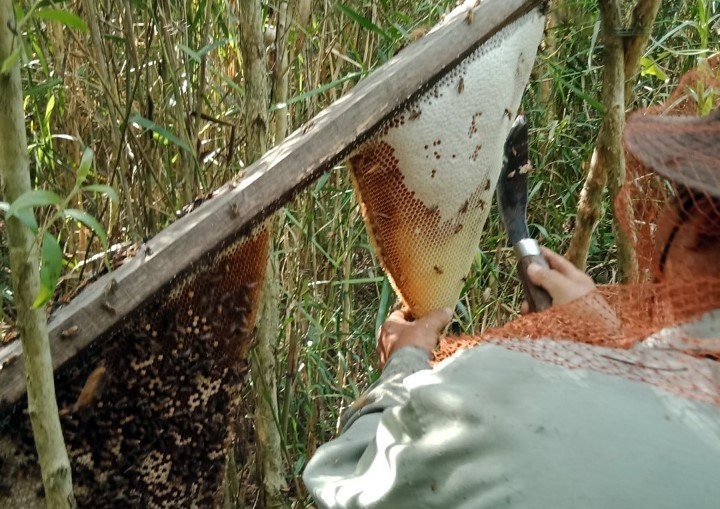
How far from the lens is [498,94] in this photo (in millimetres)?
1490

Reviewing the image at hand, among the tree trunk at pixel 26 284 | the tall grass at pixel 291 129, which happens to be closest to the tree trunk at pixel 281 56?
the tall grass at pixel 291 129

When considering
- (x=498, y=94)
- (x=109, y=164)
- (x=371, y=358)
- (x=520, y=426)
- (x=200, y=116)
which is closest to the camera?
(x=520, y=426)

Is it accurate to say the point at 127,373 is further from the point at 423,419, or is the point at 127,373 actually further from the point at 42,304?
the point at 423,419

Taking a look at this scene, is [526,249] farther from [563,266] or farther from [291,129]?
[291,129]

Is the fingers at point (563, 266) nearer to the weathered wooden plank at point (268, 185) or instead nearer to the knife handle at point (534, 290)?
the knife handle at point (534, 290)

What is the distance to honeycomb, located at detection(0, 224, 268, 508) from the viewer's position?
4.03 feet

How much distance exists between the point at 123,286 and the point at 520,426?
67 centimetres

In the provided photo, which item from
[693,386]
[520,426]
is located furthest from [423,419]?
[693,386]

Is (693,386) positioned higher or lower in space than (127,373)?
higher

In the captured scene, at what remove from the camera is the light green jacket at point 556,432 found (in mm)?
783

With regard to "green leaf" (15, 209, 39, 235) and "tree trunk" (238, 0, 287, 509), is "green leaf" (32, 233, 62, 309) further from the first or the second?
"tree trunk" (238, 0, 287, 509)

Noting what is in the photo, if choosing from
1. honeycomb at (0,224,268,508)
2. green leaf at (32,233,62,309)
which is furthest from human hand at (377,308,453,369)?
green leaf at (32,233,62,309)

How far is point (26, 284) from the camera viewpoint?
2.93 feet

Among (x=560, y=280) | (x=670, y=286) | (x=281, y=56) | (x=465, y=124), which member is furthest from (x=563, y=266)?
(x=281, y=56)
